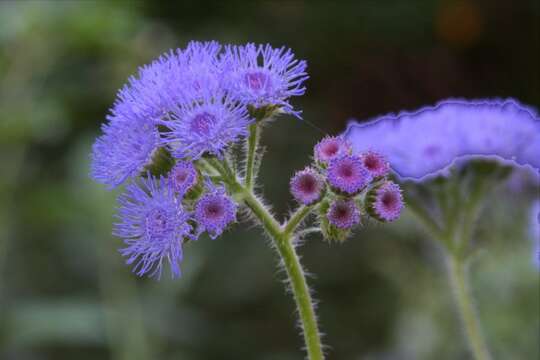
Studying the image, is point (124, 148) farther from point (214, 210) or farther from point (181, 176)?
point (214, 210)

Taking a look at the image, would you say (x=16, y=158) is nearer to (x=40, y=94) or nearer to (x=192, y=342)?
(x=40, y=94)

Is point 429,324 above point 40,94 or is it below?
below

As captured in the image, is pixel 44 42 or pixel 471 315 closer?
pixel 471 315

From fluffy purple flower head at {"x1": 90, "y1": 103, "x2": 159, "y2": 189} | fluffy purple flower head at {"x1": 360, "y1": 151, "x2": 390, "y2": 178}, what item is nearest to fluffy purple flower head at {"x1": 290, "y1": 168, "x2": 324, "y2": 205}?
fluffy purple flower head at {"x1": 360, "y1": 151, "x2": 390, "y2": 178}

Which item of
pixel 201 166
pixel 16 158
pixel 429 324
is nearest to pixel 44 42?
pixel 16 158

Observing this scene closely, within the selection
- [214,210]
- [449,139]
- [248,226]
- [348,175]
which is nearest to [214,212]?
[214,210]

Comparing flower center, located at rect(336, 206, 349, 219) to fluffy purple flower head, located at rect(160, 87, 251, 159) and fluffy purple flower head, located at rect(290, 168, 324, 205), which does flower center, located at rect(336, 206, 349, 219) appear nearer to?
fluffy purple flower head, located at rect(290, 168, 324, 205)
